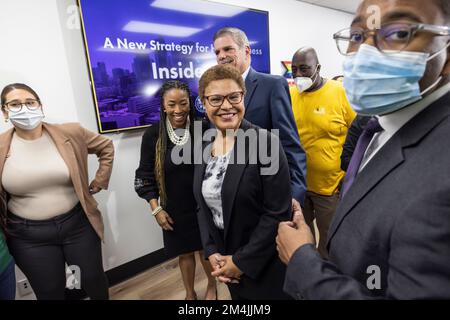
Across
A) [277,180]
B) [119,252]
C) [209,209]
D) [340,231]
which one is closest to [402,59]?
[340,231]

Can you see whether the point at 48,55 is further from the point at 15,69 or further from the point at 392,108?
the point at 392,108

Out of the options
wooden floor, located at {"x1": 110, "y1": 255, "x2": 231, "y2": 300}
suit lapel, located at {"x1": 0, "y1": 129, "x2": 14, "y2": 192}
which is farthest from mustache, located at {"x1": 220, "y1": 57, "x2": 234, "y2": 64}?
wooden floor, located at {"x1": 110, "y1": 255, "x2": 231, "y2": 300}

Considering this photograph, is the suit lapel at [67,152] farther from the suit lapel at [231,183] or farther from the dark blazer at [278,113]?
the dark blazer at [278,113]

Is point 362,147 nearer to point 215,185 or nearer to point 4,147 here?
point 215,185

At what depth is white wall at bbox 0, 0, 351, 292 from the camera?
1840mm

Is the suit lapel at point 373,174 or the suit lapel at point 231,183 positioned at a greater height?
the suit lapel at point 373,174

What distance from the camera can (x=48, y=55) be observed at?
197 cm

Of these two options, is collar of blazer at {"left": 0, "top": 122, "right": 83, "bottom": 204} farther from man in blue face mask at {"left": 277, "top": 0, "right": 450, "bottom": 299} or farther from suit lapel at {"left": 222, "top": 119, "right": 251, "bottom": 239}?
man in blue face mask at {"left": 277, "top": 0, "right": 450, "bottom": 299}

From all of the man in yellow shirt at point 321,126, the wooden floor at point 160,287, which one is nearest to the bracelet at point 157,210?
the wooden floor at point 160,287

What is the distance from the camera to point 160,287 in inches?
94.7

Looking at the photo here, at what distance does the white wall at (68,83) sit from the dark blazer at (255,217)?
58.2 inches

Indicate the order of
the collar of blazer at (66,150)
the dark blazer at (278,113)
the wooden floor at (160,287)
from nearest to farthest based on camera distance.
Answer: the dark blazer at (278,113), the collar of blazer at (66,150), the wooden floor at (160,287)

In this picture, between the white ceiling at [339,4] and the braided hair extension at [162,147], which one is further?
the white ceiling at [339,4]

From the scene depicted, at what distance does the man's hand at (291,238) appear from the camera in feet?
2.60
